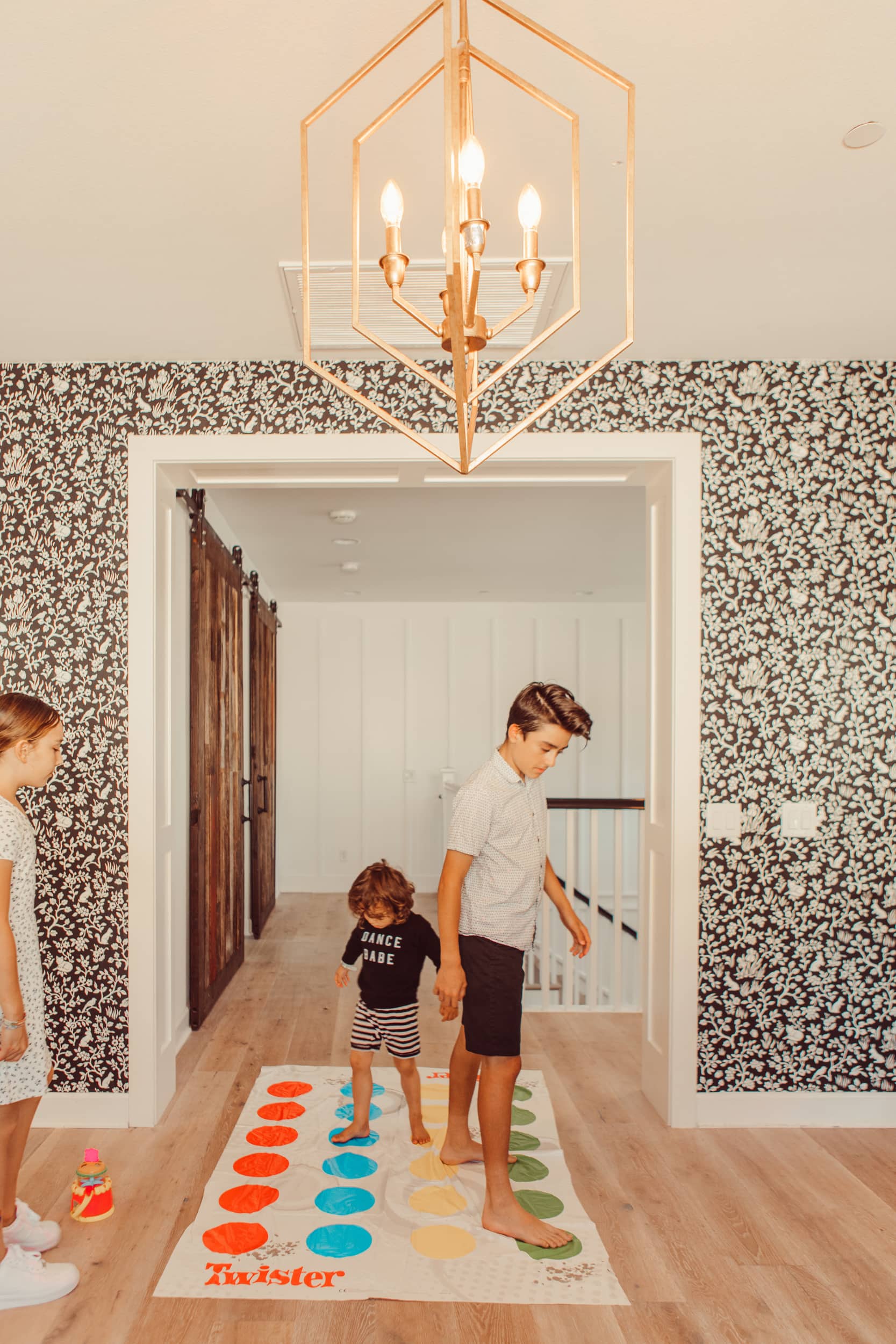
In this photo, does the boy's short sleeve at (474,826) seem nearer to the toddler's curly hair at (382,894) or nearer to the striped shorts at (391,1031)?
the toddler's curly hair at (382,894)

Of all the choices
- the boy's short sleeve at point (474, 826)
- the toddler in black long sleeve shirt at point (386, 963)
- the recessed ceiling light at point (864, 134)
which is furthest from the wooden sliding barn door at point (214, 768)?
the recessed ceiling light at point (864, 134)

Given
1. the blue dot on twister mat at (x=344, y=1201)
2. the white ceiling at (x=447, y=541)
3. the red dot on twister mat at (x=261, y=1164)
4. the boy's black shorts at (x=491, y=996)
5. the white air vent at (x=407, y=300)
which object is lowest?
the red dot on twister mat at (x=261, y=1164)

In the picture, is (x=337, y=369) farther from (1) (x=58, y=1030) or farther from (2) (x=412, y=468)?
(1) (x=58, y=1030)

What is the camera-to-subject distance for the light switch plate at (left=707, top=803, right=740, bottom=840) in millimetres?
3137

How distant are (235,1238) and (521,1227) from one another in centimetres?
75

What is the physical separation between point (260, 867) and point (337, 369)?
162 inches

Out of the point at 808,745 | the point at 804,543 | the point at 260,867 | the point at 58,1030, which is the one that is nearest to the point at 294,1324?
the point at 58,1030

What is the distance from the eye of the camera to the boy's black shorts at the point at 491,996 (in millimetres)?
2408

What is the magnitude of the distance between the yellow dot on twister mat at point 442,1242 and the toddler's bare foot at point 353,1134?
0.55 m

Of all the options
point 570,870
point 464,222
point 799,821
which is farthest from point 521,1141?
point 464,222

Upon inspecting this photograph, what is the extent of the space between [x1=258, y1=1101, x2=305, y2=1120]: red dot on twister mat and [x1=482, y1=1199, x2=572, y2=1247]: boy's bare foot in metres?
0.95

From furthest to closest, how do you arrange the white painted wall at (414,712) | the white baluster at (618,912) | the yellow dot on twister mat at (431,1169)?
the white painted wall at (414,712) → the white baluster at (618,912) → the yellow dot on twister mat at (431,1169)

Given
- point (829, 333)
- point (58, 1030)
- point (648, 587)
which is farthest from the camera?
point (648, 587)

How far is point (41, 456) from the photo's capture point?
123 inches
